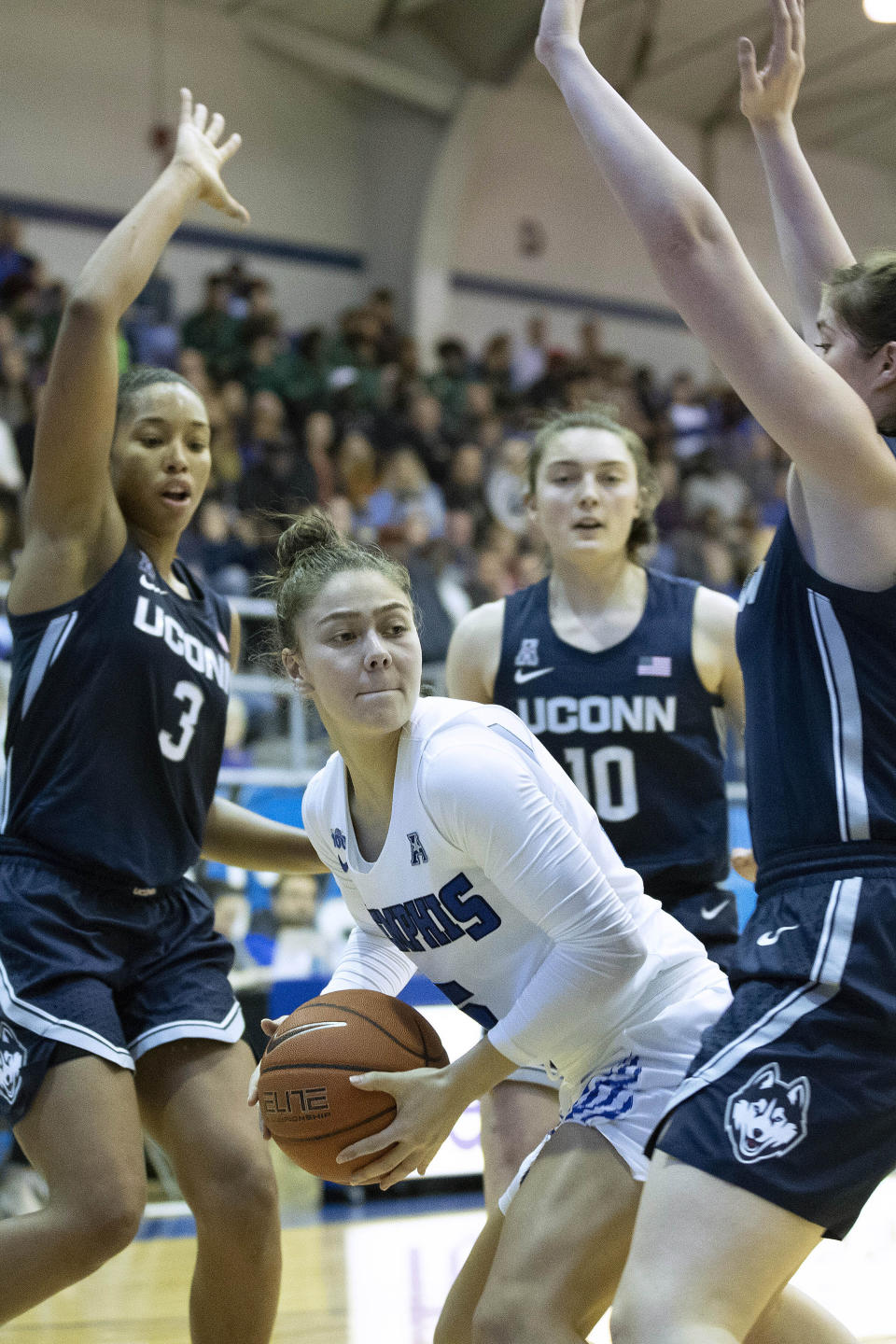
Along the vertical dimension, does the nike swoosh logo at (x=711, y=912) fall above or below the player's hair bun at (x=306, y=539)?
below

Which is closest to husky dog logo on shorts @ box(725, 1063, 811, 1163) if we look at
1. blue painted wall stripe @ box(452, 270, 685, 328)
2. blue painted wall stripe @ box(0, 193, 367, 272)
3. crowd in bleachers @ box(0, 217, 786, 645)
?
crowd in bleachers @ box(0, 217, 786, 645)

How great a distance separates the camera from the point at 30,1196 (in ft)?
18.6

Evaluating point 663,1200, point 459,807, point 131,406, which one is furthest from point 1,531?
point 663,1200

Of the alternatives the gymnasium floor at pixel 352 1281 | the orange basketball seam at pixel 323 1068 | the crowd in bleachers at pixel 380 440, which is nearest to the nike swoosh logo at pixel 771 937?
the orange basketball seam at pixel 323 1068

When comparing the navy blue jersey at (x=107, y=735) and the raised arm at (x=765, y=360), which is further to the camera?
the navy blue jersey at (x=107, y=735)

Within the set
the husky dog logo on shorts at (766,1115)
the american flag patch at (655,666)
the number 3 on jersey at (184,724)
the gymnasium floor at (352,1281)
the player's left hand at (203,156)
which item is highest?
the player's left hand at (203,156)

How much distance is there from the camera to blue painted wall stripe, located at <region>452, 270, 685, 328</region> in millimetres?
16891

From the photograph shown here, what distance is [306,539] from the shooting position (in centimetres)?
293

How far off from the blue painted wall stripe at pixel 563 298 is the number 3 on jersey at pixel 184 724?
1425cm

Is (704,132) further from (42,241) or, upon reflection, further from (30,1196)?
(30,1196)

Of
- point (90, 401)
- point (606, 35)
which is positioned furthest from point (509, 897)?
point (606, 35)

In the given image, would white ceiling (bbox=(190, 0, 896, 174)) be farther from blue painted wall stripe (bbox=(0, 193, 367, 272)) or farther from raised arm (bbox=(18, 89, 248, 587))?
raised arm (bbox=(18, 89, 248, 587))

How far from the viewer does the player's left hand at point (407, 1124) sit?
2344 mm

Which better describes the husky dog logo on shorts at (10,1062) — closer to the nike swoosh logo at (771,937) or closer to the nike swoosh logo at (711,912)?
the nike swoosh logo at (771,937)
